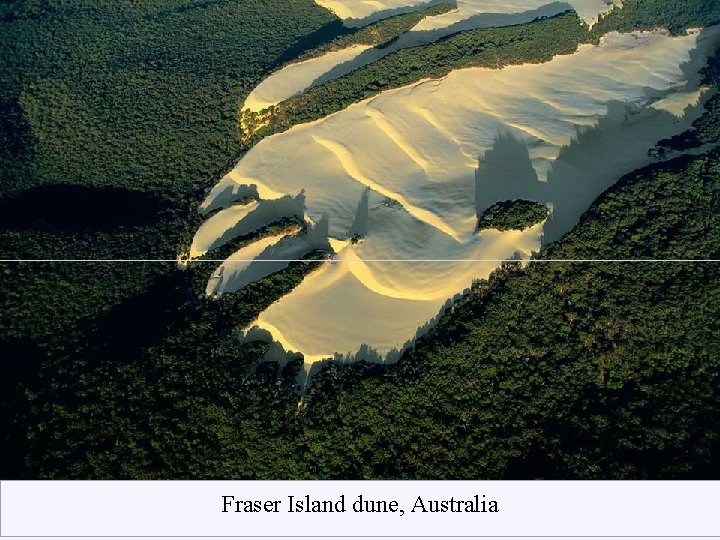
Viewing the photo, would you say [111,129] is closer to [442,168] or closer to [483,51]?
[442,168]

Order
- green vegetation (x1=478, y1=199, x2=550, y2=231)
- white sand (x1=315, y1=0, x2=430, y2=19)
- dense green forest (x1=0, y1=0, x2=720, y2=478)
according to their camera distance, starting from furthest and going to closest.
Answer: white sand (x1=315, y1=0, x2=430, y2=19), green vegetation (x1=478, y1=199, x2=550, y2=231), dense green forest (x1=0, y1=0, x2=720, y2=478)

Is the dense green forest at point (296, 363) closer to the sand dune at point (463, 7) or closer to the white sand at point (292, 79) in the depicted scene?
the white sand at point (292, 79)

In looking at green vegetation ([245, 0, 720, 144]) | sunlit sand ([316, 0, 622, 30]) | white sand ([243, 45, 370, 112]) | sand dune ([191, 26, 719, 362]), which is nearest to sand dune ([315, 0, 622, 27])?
sunlit sand ([316, 0, 622, 30])

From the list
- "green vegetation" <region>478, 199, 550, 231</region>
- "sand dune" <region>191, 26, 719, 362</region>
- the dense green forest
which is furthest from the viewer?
"green vegetation" <region>478, 199, 550, 231</region>

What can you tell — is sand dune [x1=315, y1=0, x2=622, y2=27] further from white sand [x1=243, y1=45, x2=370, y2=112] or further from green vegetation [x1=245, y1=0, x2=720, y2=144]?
white sand [x1=243, y1=45, x2=370, y2=112]

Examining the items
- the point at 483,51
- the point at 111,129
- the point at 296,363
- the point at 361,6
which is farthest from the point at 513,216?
the point at 111,129
